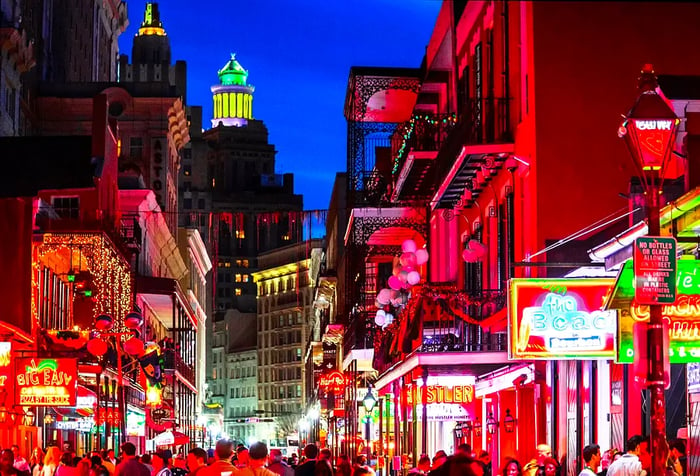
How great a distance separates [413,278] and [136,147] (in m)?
75.5

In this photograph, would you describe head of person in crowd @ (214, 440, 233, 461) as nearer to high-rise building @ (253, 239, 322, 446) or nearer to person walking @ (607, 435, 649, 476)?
person walking @ (607, 435, 649, 476)

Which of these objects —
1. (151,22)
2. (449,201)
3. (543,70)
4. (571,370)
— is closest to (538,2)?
(543,70)

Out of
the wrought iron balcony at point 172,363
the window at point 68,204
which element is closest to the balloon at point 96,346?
the window at point 68,204

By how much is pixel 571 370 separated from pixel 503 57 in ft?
19.0

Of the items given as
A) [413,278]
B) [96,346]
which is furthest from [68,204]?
[413,278]

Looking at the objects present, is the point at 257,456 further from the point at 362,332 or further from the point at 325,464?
the point at 362,332

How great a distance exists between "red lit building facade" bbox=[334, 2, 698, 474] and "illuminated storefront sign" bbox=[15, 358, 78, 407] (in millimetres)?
7244

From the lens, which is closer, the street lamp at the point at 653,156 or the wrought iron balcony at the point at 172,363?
the street lamp at the point at 653,156

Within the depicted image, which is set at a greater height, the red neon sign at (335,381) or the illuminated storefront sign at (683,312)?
the illuminated storefront sign at (683,312)

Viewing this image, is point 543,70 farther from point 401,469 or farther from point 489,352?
point 401,469

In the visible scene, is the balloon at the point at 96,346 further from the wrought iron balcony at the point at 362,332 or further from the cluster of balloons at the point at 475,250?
the wrought iron balcony at the point at 362,332

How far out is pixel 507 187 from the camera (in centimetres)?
2669

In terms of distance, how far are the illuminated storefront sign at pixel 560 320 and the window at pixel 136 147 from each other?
88.2 metres

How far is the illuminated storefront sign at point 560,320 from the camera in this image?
1822 centimetres
